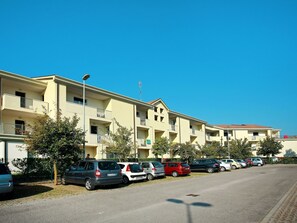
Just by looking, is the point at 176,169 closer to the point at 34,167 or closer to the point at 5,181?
the point at 34,167

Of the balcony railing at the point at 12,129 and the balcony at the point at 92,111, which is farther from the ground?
the balcony at the point at 92,111

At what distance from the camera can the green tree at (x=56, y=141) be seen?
59.0 feet

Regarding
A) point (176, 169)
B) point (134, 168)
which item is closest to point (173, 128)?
point (176, 169)

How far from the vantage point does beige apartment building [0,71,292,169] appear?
24.7 meters

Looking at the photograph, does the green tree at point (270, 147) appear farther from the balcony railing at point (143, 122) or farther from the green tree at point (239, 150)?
the balcony railing at point (143, 122)

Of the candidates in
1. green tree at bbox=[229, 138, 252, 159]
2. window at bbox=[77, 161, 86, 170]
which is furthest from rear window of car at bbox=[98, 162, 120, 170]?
green tree at bbox=[229, 138, 252, 159]

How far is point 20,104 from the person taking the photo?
2573 centimetres

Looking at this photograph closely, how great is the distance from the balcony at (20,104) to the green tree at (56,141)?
5474 mm

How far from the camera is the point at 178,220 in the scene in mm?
8031

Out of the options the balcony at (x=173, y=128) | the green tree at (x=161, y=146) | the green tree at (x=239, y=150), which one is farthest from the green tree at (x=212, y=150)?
the green tree at (x=161, y=146)

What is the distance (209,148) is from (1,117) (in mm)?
34541

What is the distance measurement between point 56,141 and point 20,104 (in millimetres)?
9759

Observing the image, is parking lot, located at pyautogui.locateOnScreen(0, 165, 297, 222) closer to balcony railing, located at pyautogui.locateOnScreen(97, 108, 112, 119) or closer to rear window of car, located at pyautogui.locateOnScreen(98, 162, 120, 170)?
rear window of car, located at pyautogui.locateOnScreen(98, 162, 120, 170)

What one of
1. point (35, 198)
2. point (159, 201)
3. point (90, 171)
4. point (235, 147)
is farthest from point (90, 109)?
point (235, 147)
